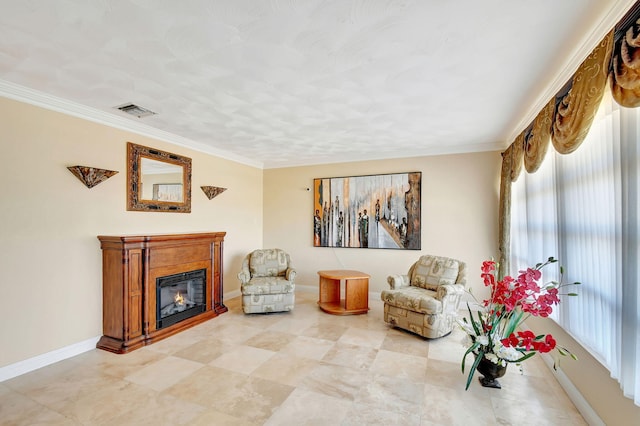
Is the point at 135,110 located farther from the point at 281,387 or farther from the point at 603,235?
the point at 603,235

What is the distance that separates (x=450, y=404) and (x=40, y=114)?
452 cm

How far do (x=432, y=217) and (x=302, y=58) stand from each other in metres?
3.60

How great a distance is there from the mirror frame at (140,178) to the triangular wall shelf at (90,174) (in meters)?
0.36

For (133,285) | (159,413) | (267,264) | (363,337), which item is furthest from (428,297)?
(133,285)

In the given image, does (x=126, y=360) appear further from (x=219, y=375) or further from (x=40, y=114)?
(x=40, y=114)

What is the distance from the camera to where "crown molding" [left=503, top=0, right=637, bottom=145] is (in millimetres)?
1541

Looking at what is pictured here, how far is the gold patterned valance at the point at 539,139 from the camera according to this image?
239 cm

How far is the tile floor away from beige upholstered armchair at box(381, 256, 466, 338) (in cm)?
21

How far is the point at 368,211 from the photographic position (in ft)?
17.2

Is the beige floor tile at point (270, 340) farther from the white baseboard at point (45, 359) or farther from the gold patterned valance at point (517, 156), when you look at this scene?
the gold patterned valance at point (517, 156)

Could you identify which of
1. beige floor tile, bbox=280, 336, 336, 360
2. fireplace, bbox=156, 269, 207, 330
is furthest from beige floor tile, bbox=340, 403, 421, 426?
fireplace, bbox=156, 269, 207, 330

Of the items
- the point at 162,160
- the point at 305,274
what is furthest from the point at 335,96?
the point at 305,274

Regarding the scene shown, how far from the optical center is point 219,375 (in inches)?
105

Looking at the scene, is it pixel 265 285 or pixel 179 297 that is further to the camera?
pixel 265 285
